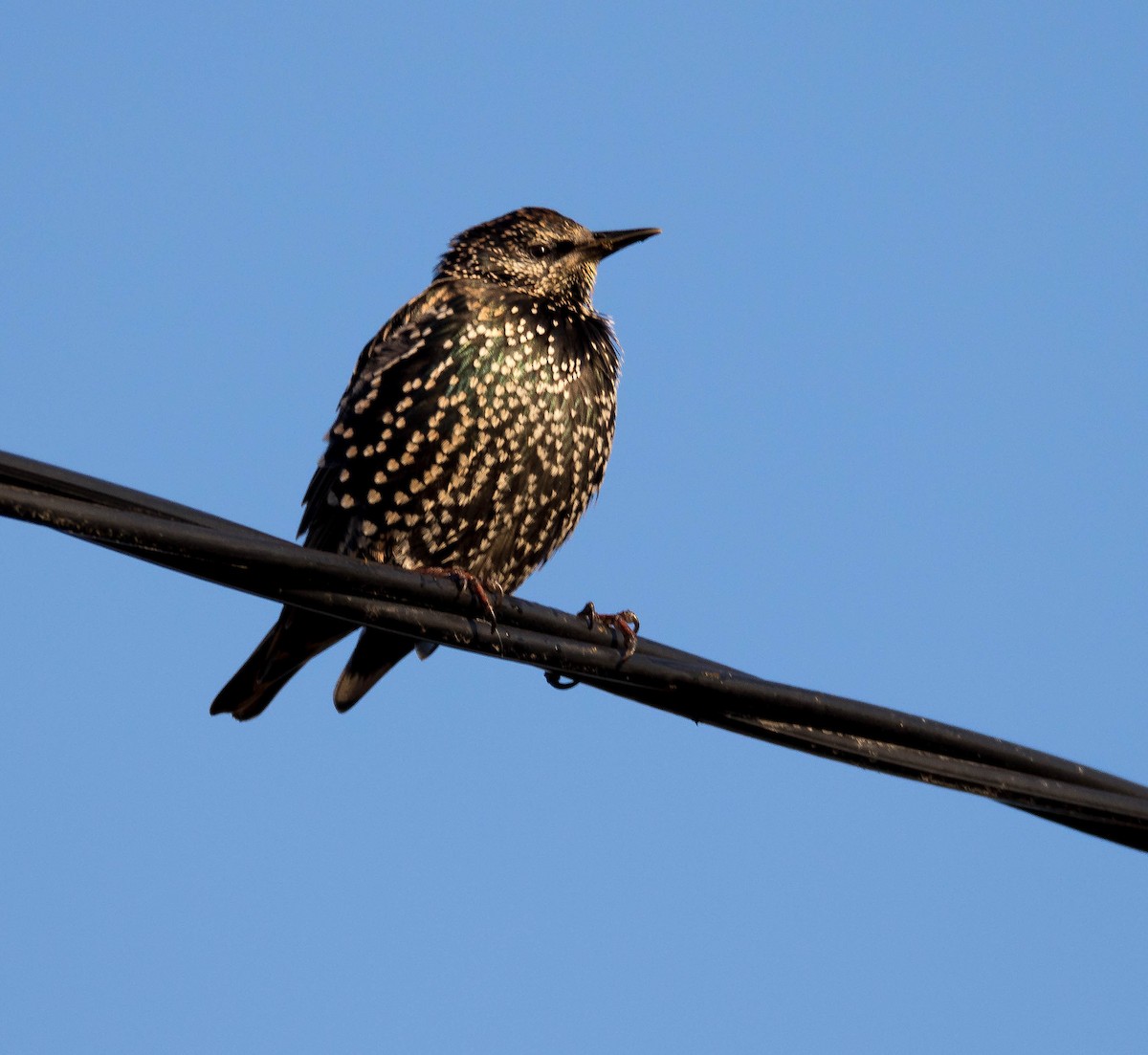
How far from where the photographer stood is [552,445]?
5801 mm

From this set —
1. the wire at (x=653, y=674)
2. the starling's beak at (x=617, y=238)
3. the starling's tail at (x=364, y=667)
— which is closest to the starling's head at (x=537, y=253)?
the starling's beak at (x=617, y=238)

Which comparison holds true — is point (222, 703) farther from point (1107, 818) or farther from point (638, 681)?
point (1107, 818)

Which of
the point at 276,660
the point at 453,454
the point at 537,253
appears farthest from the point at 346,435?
the point at 537,253

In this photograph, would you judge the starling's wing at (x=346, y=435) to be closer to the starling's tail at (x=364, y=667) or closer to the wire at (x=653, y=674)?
the starling's tail at (x=364, y=667)

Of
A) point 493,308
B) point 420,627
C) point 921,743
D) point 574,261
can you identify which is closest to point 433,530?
point 493,308

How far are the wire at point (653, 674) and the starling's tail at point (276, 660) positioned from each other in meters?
2.05

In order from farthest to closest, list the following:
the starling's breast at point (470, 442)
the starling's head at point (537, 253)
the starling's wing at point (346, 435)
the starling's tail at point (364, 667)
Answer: the starling's head at point (537, 253) < the starling's tail at point (364, 667) < the starling's wing at point (346, 435) < the starling's breast at point (470, 442)

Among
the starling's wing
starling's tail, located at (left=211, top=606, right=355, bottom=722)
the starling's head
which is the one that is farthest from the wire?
the starling's head

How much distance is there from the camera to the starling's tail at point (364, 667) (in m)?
5.97

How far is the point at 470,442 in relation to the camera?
18.6ft

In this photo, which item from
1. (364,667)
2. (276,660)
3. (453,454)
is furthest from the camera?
(364,667)

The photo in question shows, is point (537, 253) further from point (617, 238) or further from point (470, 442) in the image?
point (470, 442)

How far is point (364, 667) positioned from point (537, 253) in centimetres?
170

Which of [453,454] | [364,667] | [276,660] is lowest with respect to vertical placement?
[276,660]
